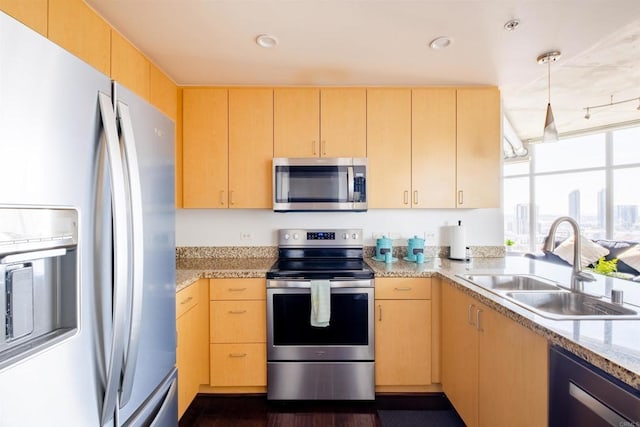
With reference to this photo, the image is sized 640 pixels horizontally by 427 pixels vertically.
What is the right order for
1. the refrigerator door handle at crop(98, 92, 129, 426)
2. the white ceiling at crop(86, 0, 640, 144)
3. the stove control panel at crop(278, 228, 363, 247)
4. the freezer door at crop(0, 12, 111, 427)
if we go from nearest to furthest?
the freezer door at crop(0, 12, 111, 427) → the refrigerator door handle at crop(98, 92, 129, 426) → the white ceiling at crop(86, 0, 640, 144) → the stove control panel at crop(278, 228, 363, 247)

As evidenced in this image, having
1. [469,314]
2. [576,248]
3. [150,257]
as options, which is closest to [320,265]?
[469,314]

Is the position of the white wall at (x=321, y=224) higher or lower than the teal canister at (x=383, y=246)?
higher

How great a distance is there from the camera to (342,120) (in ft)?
7.89

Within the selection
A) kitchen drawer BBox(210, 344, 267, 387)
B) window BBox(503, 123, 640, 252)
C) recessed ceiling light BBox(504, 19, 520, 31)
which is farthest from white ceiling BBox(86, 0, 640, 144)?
window BBox(503, 123, 640, 252)

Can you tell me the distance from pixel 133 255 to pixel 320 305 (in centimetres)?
137

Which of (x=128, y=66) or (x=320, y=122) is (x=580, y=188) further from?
(x=128, y=66)

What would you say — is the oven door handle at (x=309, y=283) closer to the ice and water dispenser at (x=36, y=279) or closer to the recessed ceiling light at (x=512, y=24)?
the ice and water dispenser at (x=36, y=279)

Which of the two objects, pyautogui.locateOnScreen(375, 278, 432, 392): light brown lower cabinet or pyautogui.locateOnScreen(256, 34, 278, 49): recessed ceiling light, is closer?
pyautogui.locateOnScreen(256, 34, 278, 49): recessed ceiling light

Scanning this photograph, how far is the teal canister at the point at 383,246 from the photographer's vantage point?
2469mm

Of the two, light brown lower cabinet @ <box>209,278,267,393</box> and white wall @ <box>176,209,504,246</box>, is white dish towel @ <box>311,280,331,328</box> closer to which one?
light brown lower cabinet @ <box>209,278,267,393</box>

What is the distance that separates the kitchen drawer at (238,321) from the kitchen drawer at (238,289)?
0.04 meters

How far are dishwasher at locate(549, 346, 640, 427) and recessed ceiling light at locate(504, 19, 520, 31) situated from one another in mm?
1685

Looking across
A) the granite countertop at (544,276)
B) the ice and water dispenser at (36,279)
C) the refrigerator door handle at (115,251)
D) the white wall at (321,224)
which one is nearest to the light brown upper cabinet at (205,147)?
the white wall at (321,224)

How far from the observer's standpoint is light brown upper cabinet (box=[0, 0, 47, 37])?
107 centimetres
